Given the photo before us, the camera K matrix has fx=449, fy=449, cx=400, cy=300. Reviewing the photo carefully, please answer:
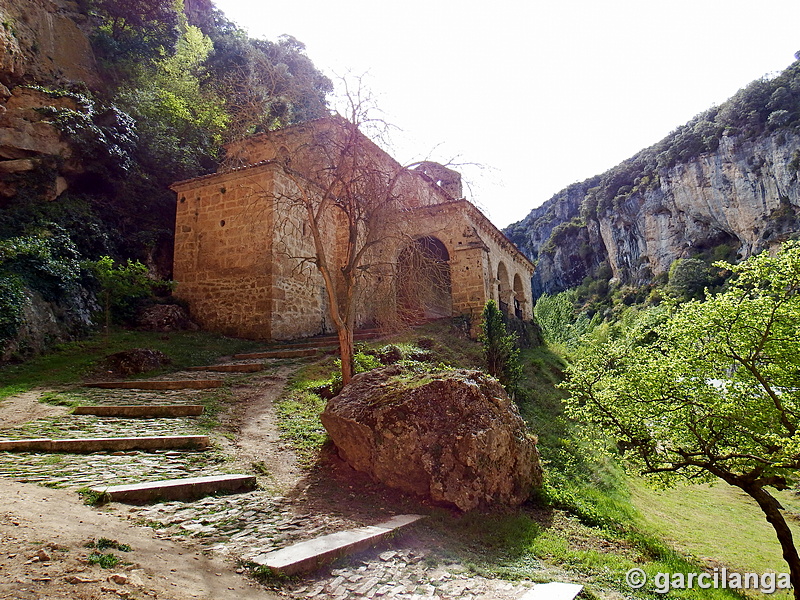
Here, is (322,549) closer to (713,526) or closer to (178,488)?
(178,488)

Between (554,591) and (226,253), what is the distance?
13164mm

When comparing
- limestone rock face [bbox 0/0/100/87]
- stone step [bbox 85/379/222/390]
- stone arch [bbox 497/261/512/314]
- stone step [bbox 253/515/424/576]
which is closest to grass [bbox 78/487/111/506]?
stone step [bbox 253/515/424/576]

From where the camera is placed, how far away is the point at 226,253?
13992 millimetres

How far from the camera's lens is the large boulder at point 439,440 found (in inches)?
183

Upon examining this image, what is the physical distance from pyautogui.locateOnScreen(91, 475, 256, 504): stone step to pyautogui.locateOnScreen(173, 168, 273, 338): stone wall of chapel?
902 cm

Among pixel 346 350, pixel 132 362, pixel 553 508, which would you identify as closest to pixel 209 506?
pixel 346 350

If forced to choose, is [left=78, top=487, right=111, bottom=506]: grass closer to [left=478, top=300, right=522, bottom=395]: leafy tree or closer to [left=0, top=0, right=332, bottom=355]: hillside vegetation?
[left=0, top=0, right=332, bottom=355]: hillside vegetation

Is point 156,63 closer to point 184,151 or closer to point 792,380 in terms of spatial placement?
point 184,151

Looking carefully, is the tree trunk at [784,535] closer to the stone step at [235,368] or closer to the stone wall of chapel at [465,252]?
the stone step at [235,368]

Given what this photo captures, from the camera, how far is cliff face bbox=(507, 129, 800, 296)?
4584 cm

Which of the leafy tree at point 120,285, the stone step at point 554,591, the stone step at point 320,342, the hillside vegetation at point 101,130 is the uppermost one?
the hillside vegetation at point 101,130

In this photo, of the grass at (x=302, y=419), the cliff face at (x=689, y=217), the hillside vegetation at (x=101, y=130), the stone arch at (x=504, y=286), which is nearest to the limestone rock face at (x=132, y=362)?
the hillside vegetation at (x=101, y=130)

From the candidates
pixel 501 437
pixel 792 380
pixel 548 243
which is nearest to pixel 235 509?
pixel 501 437

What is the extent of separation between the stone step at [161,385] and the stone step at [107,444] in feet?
9.84
